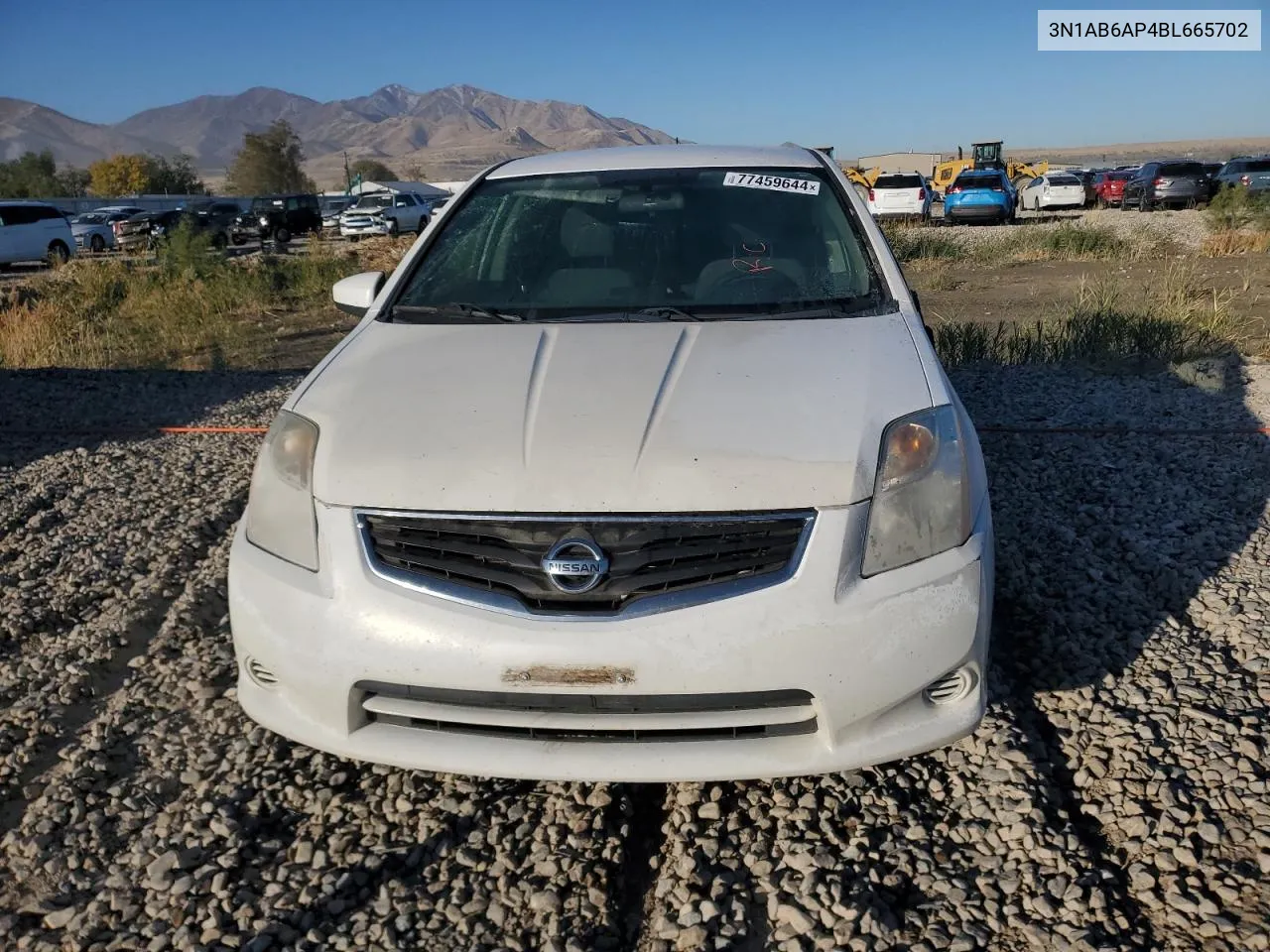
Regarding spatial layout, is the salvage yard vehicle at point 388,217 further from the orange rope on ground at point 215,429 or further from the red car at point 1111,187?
the orange rope on ground at point 215,429

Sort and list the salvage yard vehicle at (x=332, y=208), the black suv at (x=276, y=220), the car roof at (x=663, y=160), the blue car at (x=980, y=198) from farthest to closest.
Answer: the salvage yard vehicle at (x=332, y=208), the black suv at (x=276, y=220), the blue car at (x=980, y=198), the car roof at (x=663, y=160)

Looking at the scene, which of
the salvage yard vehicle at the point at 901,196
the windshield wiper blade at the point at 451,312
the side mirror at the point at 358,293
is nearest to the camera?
the windshield wiper blade at the point at 451,312

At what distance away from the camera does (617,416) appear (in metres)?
2.51

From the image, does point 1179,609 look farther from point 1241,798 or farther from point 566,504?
point 566,504

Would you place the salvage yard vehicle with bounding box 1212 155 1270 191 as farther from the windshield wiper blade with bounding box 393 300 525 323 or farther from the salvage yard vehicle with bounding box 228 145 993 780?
the salvage yard vehicle with bounding box 228 145 993 780

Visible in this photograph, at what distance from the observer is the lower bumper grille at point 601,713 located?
2.26 metres

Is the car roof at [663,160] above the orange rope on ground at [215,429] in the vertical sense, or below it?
above

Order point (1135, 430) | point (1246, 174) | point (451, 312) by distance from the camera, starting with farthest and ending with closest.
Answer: point (1246, 174), point (1135, 430), point (451, 312)

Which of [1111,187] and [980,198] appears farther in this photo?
[1111,187]

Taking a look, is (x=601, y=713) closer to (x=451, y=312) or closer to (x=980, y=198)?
(x=451, y=312)

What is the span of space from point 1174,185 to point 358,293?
36322mm

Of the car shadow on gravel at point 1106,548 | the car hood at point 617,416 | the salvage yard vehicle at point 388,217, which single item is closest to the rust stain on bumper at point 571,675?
the car hood at point 617,416

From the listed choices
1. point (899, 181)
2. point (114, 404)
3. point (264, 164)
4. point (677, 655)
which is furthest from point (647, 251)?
point (264, 164)

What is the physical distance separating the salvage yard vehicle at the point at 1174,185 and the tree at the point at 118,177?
77867 millimetres
